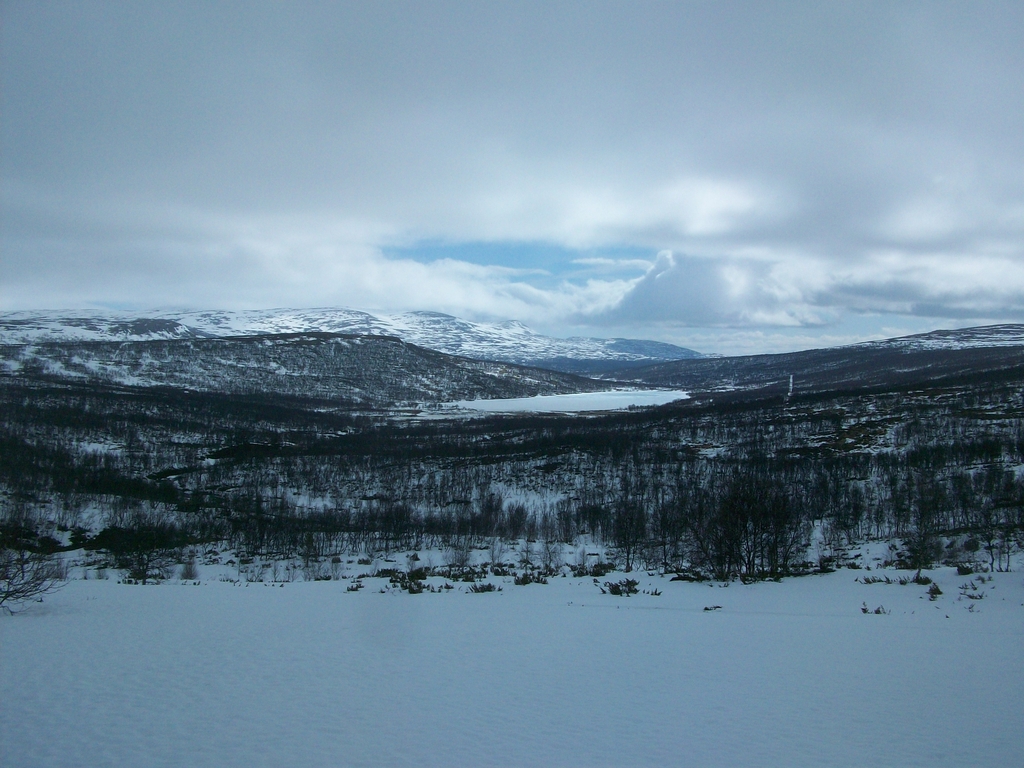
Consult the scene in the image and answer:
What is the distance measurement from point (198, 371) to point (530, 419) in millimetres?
124942

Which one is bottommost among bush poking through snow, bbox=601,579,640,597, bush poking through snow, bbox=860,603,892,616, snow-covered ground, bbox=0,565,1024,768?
bush poking through snow, bbox=601,579,640,597

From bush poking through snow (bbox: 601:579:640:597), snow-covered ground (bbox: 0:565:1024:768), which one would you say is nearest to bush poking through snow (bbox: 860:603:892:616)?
snow-covered ground (bbox: 0:565:1024:768)

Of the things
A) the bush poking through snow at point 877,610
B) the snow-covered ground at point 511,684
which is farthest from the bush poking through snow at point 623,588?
the bush poking through snow at point 877,610

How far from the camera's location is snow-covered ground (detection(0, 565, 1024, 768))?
7727 mm

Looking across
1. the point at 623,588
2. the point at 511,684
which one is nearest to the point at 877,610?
the point at 623,588

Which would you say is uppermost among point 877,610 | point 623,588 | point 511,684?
point 511,684

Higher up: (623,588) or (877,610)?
(877,610)

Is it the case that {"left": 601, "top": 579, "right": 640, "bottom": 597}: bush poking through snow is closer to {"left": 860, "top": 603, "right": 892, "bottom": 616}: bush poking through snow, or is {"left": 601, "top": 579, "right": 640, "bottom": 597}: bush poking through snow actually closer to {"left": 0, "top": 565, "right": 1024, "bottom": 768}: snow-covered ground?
{"left": 0, "top": 565, "right": 1024, "bottom": 768}: snow-covered ground

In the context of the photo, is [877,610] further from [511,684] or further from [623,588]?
[511,684]

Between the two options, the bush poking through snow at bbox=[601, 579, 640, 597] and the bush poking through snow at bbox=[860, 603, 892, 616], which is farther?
the bush poking through snow at bbox=[601, 579, 640, 597]

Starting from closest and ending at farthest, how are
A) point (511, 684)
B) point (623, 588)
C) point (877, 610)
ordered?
1. point (511, 684)
2. point (877, 610)
3. point (623, 588)

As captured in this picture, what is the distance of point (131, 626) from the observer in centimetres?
1363

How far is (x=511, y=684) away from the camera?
1017 cm

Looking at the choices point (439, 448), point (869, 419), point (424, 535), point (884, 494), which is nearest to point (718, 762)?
point (424, 535)
